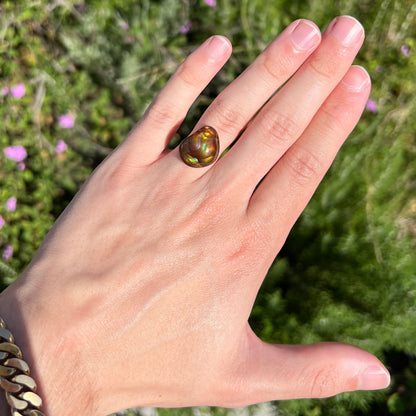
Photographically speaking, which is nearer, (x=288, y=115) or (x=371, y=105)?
(x=288, y=115)

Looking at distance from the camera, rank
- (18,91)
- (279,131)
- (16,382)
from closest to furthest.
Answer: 1. (16,382)
2. (279,131)
3. (18,91)

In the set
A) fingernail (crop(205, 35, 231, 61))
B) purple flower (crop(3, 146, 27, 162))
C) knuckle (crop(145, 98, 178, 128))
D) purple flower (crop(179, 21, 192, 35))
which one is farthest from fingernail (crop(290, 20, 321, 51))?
purple flower (crop(3, 146, 27, 162))

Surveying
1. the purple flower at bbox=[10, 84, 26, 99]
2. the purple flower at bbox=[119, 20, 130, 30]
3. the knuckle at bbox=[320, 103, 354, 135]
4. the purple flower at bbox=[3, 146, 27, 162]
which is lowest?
the purple flower at bbox=[3, 146, 27, 162]

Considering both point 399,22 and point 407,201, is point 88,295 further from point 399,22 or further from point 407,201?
point 399,22

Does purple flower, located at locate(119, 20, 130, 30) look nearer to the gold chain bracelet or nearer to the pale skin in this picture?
the pale skin

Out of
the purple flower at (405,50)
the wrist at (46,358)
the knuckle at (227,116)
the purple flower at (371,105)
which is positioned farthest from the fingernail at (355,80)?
the wrist at (46,358)

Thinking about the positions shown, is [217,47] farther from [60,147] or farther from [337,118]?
[60,147]

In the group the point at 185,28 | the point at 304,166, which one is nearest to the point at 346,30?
the point at 304,166
